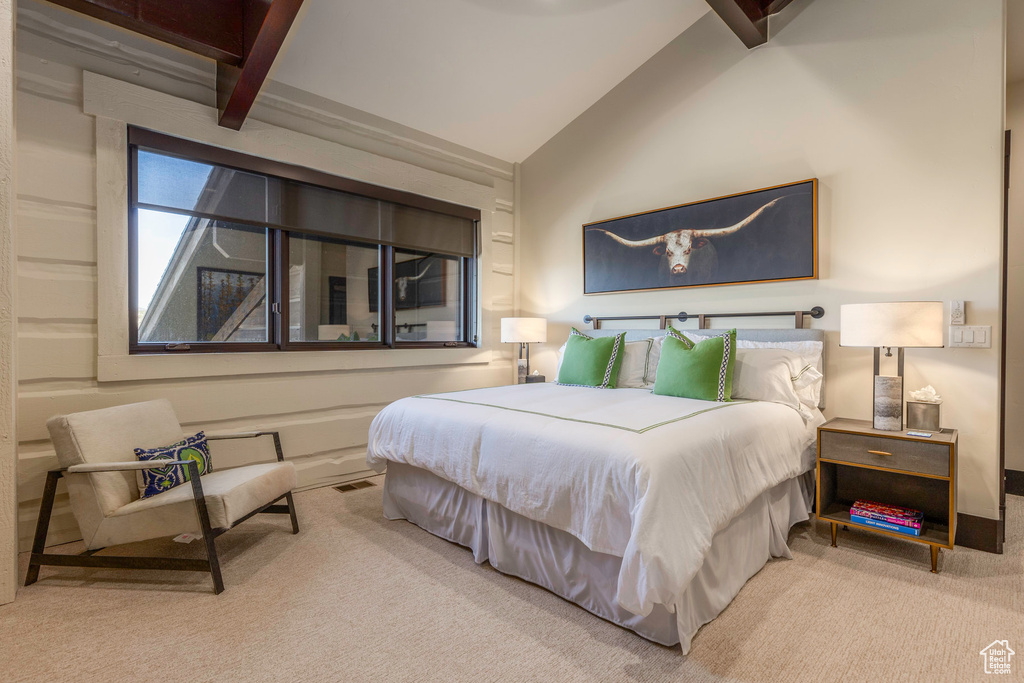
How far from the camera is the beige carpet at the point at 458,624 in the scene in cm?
163

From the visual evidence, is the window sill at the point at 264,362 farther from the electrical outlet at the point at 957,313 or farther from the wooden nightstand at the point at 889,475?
the electrical outlet at the point at 957,313

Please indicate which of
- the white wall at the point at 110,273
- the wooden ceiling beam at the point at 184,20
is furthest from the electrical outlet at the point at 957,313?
the wooden ceiling beam at the point at 184,20

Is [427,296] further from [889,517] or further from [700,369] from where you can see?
[889,517]

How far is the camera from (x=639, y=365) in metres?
3.43

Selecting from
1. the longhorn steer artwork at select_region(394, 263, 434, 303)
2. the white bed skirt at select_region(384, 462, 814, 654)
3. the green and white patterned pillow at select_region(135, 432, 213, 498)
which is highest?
the longhorn steer artwork at select_region(394, 263, 434, 303)

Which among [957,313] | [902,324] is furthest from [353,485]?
[957,313]

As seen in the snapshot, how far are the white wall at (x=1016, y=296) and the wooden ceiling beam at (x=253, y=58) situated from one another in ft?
14.5

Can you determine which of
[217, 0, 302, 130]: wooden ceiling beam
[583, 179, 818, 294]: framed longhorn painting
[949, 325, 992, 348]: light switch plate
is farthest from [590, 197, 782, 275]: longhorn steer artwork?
[217, 0, 302, 130]: wooden ceiling beam

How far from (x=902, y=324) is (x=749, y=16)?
211 cm

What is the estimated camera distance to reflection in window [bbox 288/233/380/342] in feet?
11.7

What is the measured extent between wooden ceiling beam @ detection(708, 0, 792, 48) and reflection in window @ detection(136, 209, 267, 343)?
3.23m

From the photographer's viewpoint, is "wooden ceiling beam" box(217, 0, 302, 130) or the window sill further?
the window sill

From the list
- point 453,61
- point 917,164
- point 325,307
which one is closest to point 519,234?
point 453,61

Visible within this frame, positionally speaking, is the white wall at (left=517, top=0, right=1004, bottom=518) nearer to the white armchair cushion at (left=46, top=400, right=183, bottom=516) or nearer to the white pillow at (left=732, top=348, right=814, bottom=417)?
the white pillow at (left=732, top=348, right=814, bottom=417)
